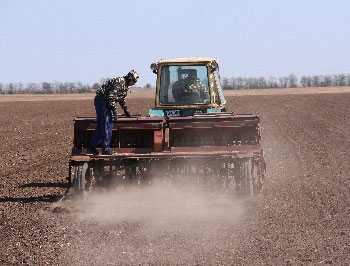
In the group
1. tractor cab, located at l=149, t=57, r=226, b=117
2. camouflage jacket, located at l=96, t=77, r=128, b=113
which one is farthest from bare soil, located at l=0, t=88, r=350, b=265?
tractor cab, located at l=149, t=57, r=226, b=117

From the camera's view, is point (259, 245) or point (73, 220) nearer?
point (259, 245)

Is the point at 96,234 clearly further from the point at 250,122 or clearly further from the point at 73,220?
the point at 250,122

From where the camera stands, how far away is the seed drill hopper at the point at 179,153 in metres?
9.71

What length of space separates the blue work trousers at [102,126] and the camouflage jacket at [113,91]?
8cm

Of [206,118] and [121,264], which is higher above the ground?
[206,118]

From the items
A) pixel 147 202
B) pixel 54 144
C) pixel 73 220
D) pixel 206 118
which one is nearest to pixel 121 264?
pixel 73 220

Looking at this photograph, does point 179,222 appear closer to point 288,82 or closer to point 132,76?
point 132,76

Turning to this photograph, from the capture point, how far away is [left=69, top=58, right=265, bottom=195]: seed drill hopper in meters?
9.71

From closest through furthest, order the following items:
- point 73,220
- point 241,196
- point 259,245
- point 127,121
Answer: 1. point 259,245
2. point 73,220
3. point 241,196
4. point 127,121

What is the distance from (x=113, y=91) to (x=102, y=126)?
58cm

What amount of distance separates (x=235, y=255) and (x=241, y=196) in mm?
3078

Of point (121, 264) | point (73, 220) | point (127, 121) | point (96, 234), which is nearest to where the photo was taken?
point (121, 264)

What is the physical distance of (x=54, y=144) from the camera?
61.8ft

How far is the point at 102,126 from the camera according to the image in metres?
10.0
